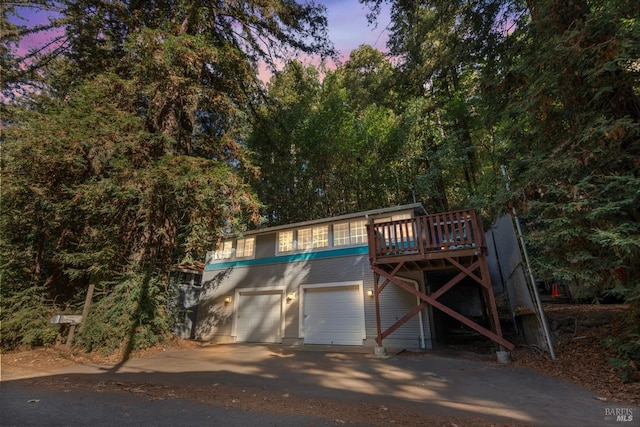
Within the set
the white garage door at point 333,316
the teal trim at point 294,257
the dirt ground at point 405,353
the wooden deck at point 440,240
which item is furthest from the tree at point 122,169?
the wooden deck at point 440,240

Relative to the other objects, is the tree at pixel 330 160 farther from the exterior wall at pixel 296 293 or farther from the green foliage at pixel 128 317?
the green foliage at pixel 128 317

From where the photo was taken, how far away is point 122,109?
343 inches

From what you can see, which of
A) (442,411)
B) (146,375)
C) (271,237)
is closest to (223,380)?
(146,375)

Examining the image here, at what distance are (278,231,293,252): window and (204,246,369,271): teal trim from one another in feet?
0.95

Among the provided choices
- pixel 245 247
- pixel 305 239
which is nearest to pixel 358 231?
pixel 305 239

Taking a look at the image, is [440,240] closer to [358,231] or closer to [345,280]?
[358,231]

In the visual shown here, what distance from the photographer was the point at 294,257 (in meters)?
10.5

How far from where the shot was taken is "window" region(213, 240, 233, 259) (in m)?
12.0

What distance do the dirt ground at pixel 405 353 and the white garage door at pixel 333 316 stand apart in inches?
73.5

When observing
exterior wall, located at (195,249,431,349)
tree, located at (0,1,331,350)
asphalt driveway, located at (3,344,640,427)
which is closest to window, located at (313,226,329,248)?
exterior wall, located at (195,249,431,349)

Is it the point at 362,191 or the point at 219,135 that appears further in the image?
the point at 362,191

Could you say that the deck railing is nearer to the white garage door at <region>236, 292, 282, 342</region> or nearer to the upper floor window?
the upper floor window

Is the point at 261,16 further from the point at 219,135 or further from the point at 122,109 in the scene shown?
the point at 122,109

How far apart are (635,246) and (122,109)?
39.1ft
